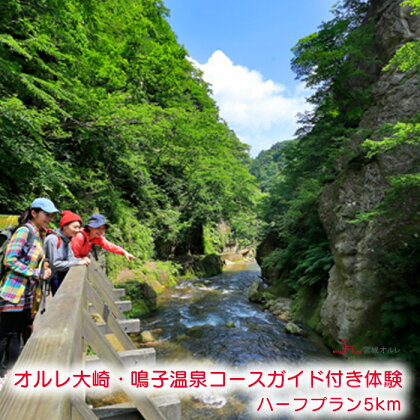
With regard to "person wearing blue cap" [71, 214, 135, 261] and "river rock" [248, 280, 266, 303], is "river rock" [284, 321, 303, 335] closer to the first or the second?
"river rock" [248, 280, 266, 303]

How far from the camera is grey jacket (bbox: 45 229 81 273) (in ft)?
→ 9.67

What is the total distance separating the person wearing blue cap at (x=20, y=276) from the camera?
249 centimetres

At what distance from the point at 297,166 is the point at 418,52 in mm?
10115

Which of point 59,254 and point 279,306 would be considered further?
point 279,306

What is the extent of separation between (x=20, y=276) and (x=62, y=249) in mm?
674

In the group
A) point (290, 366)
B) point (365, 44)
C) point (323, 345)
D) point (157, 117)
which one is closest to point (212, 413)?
point (290, 366)

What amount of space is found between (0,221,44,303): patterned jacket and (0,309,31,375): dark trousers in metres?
0.22

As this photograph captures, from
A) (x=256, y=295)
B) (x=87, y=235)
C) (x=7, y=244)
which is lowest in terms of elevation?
(x=256, y=295)

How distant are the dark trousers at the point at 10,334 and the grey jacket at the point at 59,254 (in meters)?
0.52

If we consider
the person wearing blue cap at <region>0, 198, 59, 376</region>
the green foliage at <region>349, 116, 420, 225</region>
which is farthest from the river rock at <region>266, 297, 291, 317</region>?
the person wearing blue cap at <region>0, 198, 59, 376</region>

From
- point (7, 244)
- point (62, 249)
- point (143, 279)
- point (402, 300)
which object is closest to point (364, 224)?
point (402, 300)

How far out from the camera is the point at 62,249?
125 inches

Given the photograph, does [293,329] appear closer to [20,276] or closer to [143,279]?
[143,279]

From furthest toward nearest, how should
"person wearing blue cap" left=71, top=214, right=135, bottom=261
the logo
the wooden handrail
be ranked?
the logo
"person wearing blue cap" left=71, top=214, right=135, bottom=261
the wooden handrail
